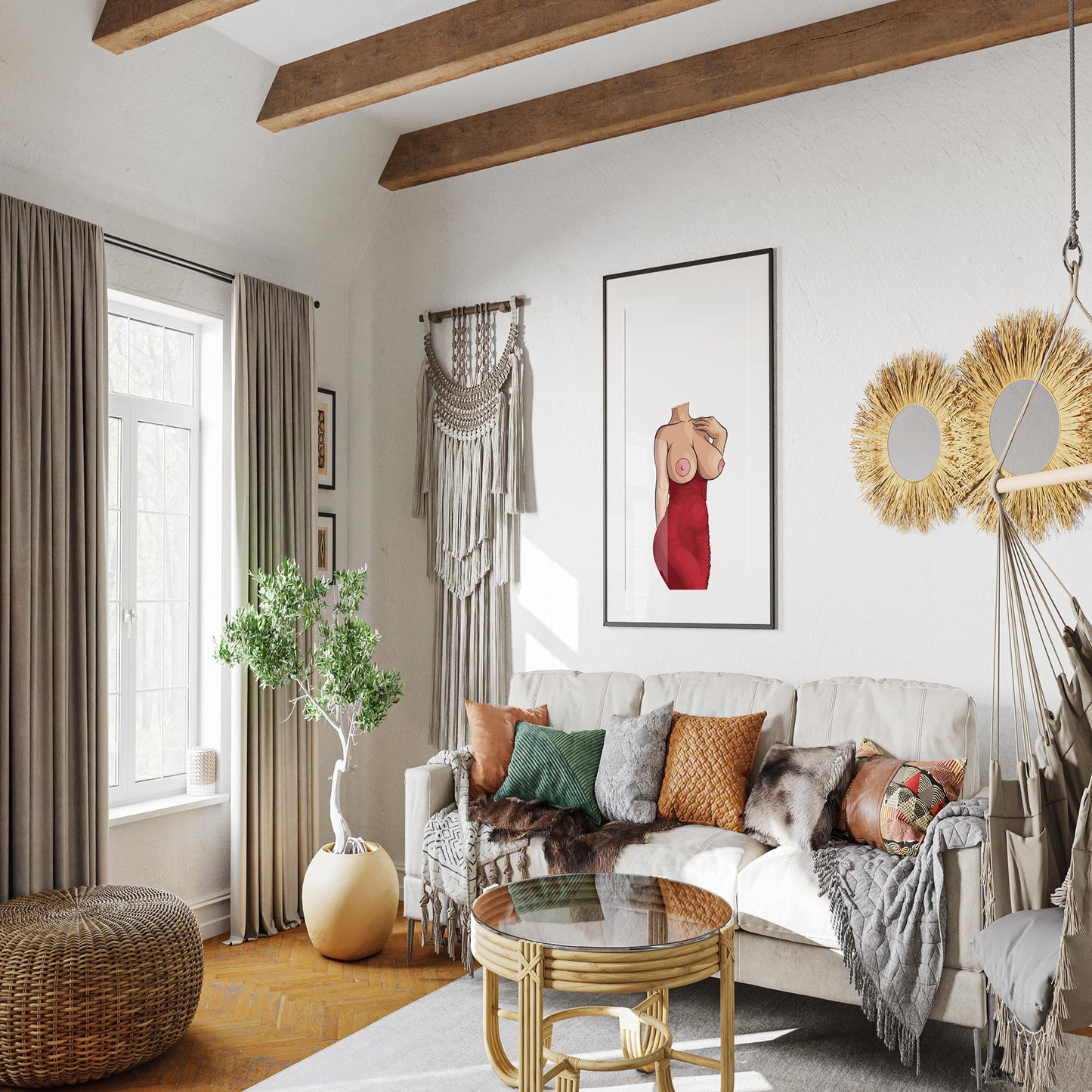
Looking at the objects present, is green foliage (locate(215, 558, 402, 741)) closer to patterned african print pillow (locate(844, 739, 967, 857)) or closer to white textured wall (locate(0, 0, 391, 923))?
white textured wall (locate(0, 0, 391, 923))

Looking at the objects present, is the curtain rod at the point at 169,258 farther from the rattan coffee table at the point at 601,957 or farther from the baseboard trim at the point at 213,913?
the rattan coffee table at the point at 601,957

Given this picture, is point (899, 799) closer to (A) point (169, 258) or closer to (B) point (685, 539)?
(B) point (685, 539)

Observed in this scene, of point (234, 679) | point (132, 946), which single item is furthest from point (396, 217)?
point (132, 946)

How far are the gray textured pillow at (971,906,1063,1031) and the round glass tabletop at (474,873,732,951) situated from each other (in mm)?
592

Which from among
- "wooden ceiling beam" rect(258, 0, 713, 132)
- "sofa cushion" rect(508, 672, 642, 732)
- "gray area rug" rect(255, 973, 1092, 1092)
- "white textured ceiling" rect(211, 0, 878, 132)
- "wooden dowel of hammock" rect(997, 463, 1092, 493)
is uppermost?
"white textured ceiling" rect(211, 0, 878, 132)

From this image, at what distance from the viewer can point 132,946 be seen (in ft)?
9.15

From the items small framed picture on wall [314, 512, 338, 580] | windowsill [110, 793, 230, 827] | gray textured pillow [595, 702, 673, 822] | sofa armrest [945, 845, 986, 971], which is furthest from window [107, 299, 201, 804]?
sofa armrest [945, 845, 986, 971]

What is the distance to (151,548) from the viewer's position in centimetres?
402

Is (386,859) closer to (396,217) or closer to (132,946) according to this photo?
(132,946)

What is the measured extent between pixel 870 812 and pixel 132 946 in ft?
6.87

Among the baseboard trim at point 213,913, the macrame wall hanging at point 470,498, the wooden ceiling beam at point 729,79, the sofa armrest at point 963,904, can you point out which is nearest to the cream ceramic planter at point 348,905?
the baseboard trim at point 213,913

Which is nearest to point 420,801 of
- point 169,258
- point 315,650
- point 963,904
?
point 315,650

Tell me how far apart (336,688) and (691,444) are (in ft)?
5.38

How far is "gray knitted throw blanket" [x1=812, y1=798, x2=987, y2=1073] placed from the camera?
263 cm
